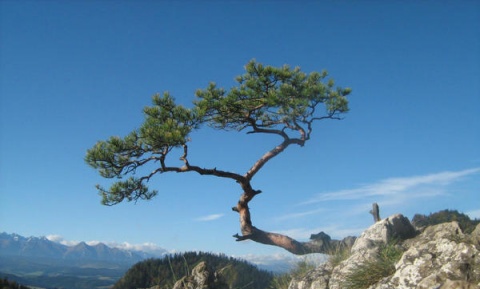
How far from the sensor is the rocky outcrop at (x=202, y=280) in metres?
8.30

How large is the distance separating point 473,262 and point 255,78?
9.27m

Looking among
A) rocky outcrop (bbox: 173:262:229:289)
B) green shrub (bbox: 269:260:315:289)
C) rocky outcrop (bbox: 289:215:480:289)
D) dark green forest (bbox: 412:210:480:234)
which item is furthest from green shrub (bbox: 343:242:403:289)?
dark green forest (bbox: 412:210:480:234)

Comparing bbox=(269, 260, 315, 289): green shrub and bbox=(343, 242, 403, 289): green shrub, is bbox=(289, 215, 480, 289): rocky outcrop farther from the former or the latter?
bbox=(269, 260, 315, 289): green shrub

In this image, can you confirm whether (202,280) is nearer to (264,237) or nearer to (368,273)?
(368,273)

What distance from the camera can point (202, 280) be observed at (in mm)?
8312

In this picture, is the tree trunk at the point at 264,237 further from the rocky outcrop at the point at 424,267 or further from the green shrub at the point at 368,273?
the green shrub at the point at 368,273

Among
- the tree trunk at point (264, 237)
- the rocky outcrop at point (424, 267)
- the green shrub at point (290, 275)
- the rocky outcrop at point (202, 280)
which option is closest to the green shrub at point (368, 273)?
the rocky outcrop at point (424, 267)

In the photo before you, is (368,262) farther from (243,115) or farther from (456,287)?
(243,115)

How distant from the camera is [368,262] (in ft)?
21.8

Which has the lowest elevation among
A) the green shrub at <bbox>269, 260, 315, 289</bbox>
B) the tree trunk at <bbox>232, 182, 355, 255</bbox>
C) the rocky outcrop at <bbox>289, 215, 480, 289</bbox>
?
the green shrub at <bbox>269, 260, 315, 289</bbox>

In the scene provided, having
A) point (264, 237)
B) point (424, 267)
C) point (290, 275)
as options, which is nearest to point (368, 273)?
point (424, 267)

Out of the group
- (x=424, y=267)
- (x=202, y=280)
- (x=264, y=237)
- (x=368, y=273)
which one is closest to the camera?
(x=424, y=267)

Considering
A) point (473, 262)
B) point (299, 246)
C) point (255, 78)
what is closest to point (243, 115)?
point (255, 78)

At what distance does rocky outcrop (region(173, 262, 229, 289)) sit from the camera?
8305 mm
